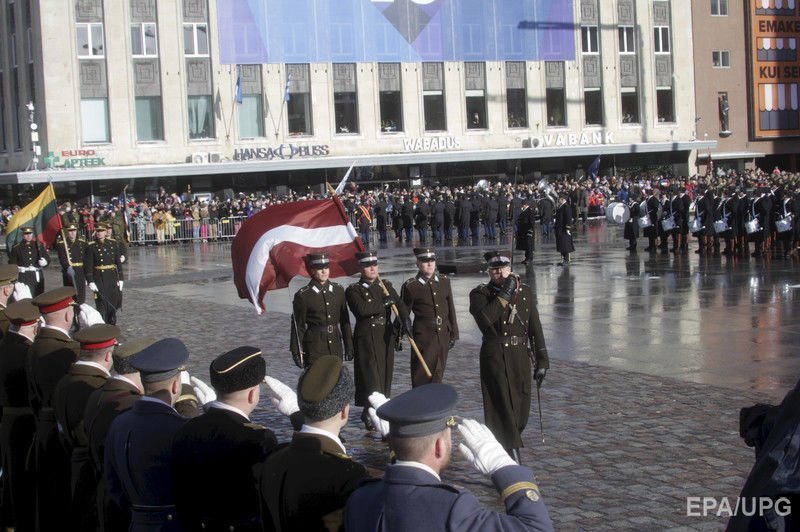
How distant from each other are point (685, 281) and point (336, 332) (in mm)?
13470

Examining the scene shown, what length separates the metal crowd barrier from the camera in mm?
46656

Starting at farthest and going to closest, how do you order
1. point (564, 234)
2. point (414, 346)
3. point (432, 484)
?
point (564, 234), point (414, 346), point (432, 484)

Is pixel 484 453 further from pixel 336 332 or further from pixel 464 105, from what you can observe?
pixel 464 105

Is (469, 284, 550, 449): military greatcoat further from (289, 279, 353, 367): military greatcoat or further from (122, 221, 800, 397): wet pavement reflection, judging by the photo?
(122, 221, 800, 397): wet pavement reflection

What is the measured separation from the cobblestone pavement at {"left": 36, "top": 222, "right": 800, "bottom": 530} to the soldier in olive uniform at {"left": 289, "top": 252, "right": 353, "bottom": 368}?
0.80m

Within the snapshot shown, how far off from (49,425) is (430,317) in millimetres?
4849

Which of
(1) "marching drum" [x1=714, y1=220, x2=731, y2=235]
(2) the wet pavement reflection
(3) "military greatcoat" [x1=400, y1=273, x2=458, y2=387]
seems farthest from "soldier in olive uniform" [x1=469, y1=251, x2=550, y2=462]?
(1) "marching drum" [x1=714, y1=220, x2=731, y2=235]

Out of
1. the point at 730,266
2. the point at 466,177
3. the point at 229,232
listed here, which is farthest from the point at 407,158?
the point at 730,266

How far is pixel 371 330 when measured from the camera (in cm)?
1147

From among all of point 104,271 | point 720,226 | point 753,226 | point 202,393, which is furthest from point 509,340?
point 720,226

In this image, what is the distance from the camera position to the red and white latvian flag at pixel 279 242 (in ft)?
35.8

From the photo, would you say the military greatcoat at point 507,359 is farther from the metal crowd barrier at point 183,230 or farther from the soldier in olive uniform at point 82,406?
the metal crowd barrier at point 183,230

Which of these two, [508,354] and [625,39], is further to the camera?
[625,39]

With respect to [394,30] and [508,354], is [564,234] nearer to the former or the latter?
[508,354]
